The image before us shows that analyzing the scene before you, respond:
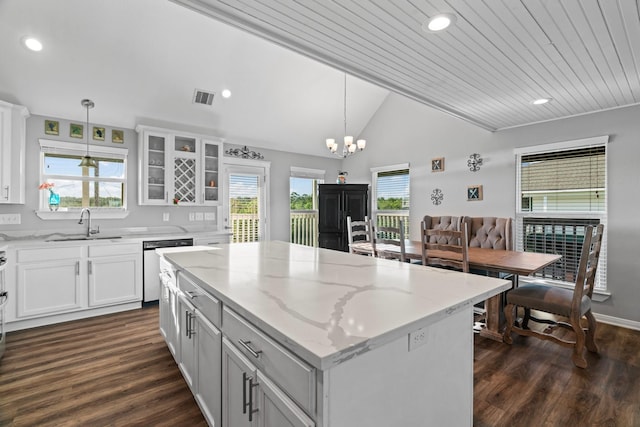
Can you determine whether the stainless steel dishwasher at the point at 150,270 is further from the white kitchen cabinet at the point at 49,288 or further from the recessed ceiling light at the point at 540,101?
the recessed ceiling light at the point at 540,101

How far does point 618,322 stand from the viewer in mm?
3426

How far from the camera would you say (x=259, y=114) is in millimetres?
4852

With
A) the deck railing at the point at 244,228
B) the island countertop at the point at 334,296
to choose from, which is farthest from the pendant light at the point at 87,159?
the island countertop at the point at 334,296

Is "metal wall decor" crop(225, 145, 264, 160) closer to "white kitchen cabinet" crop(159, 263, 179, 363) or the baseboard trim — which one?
"white kitchen cabinet" crop(159, 263, 179, 363)

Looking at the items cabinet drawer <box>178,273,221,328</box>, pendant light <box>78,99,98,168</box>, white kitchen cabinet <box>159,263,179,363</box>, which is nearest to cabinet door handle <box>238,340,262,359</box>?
cabinet drawer <box>178,273,221,328</box>

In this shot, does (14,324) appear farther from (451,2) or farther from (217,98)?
(451,2)

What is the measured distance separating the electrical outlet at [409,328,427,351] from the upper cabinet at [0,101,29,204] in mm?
4350

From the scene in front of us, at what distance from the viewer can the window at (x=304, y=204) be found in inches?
234

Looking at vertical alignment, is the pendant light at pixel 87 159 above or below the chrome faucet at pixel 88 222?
above

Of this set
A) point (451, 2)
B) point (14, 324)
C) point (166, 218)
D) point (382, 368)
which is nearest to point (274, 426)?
point (382, 368)

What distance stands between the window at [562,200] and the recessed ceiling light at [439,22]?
290 cm

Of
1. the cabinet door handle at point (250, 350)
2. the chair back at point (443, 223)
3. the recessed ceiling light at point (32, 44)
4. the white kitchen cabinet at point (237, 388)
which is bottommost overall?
the white kitchen cabinet at point (237, 388)

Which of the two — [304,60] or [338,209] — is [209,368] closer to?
[304,60]

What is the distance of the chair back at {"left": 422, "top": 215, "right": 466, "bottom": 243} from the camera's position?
4336 mm
